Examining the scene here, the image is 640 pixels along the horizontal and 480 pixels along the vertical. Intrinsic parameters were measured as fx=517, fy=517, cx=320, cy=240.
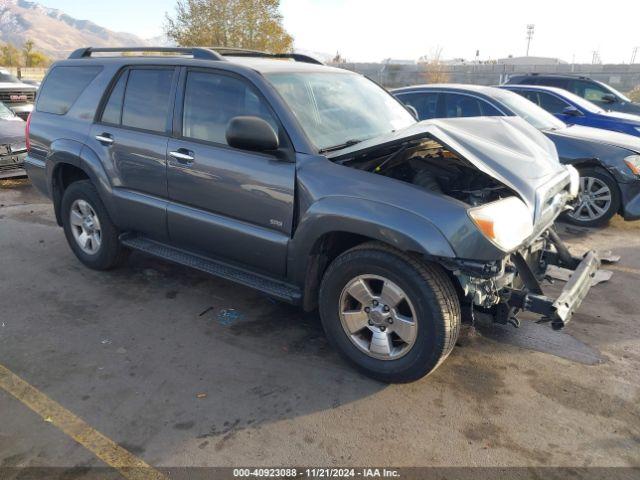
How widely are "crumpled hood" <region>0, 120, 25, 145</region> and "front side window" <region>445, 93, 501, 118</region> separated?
710cm

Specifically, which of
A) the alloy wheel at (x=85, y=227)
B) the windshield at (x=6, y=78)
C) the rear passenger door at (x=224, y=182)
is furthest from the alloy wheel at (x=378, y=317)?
the windshield at (x=6, y=78)

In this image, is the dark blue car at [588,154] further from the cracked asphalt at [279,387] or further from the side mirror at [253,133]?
the side mirror at [253,133]

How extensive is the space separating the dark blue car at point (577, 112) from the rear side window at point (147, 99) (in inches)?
270

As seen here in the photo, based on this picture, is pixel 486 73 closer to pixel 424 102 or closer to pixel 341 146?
pixel 424 102

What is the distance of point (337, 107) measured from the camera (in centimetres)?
393

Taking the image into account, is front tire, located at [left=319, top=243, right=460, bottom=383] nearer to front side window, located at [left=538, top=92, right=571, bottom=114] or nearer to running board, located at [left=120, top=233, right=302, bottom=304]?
running board, located at [left=120, top=233, right=302, bottom=304]

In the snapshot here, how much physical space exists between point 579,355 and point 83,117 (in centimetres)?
458

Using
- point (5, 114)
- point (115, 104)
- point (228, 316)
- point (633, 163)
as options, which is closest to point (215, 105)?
point (115, 104)

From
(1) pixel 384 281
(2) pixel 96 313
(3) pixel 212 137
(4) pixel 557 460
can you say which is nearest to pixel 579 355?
(4) pixel 557 460

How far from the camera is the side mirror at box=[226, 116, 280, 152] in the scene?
330cm

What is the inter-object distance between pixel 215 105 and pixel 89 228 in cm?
204

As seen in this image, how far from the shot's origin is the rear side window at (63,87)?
4.83 meters

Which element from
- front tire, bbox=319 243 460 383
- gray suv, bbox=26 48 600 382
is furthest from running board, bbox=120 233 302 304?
front tire, bbox=319 243 460 383

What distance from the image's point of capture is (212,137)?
385 centimetres
